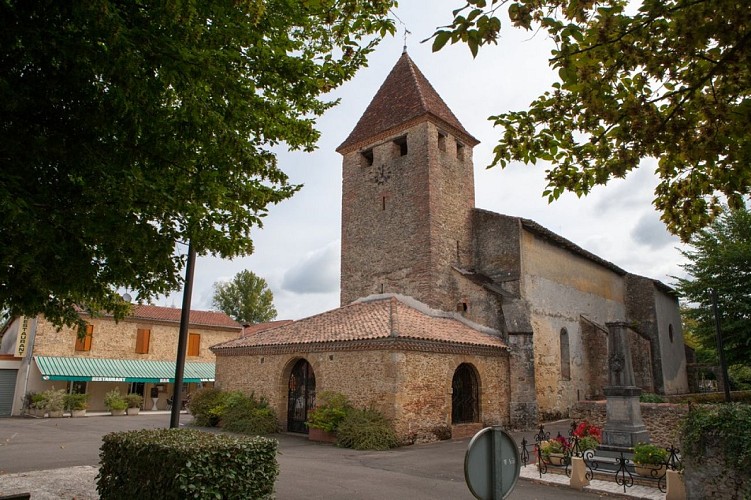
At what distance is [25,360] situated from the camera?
27.5 m

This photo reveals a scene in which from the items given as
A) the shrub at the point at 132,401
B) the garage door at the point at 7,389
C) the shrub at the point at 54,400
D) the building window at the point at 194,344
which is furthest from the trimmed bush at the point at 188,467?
the building window at the point at 194,344

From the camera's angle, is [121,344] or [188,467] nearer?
[188,467]

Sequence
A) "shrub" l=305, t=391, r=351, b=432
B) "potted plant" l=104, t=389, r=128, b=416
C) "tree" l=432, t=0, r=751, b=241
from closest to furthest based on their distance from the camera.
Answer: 1. "tree" l=432, t=0, r=751, b=241
2. "shrub" l=305, t=391, r=351, b=432
3. "potted plant" l=104, t=389, r=128, b=416

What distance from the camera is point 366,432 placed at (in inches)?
580

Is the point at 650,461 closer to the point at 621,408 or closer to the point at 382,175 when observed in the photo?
the point at 621,408

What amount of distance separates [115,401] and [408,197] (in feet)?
65.5

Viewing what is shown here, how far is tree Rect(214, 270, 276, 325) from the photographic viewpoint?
178 feet

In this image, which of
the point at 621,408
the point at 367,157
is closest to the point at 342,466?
the point at 621,408

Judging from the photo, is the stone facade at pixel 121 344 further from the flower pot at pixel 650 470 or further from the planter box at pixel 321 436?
the flower pot at pixel 650 470

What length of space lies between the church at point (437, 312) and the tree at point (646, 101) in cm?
950

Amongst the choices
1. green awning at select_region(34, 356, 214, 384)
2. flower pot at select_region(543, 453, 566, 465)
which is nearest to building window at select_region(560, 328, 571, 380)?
flower pot at select_region(543, 453, 566, 465)

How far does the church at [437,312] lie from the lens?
1669 cm

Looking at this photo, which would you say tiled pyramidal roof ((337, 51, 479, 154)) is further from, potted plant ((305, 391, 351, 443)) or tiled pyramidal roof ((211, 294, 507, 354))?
potted plant ((305, 391, 351, 443))

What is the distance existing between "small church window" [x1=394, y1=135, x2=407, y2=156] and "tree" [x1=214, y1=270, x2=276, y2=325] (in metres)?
34.3
